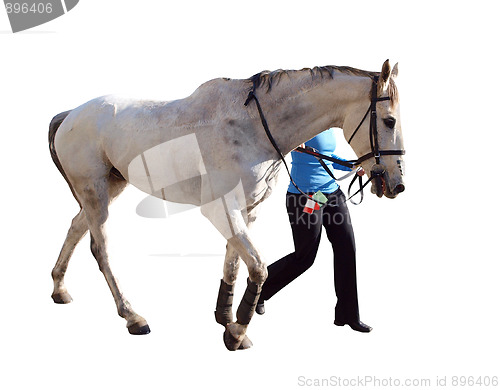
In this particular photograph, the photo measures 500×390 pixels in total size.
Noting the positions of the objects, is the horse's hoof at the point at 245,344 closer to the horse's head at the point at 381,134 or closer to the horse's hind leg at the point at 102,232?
the horse's hind leg at the point at 102,232

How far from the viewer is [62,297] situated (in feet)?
20.3

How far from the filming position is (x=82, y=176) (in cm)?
537

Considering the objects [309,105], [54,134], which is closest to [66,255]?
[54,134]

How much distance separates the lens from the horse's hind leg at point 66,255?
19.9 ft

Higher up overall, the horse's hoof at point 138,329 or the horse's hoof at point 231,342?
the horse's hoof at point 138,329

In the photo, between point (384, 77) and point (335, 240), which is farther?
point (335, 240)

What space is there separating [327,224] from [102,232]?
1.96 m

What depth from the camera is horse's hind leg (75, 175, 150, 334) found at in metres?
5.36

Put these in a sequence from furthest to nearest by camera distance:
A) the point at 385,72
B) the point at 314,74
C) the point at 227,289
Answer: the point at 227,289 → the point at 314,74 → the point at 385,72

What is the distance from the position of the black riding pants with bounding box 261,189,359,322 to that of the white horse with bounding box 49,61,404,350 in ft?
1.31

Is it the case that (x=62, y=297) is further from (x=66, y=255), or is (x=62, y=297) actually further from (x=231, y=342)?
(x=231, y=342)

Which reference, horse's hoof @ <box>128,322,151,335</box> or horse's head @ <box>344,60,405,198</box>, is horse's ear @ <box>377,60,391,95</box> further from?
horse's hoof @ <box>128,322,151,335</box>

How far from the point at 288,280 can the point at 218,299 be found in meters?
0.63

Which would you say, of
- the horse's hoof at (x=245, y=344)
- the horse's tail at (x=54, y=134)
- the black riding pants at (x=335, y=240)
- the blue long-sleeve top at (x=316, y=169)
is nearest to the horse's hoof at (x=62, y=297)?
the horse's tail at (x=54, y=134)
